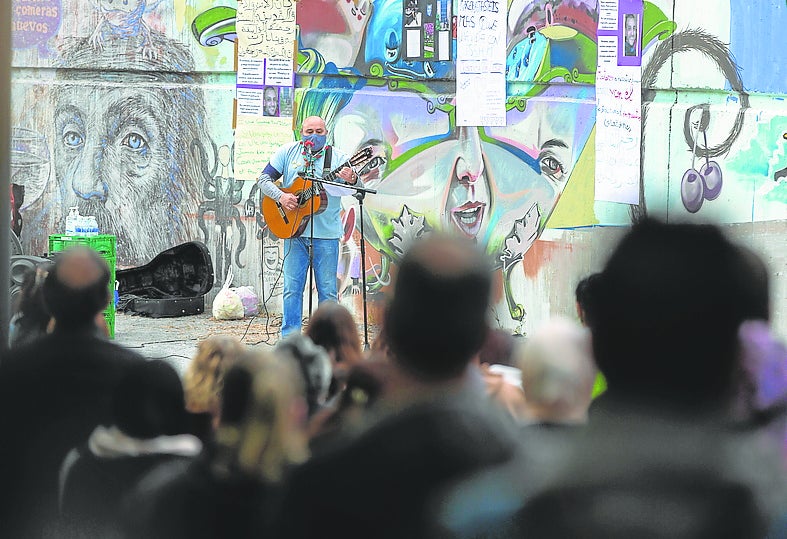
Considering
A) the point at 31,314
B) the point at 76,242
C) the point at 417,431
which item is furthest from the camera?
the point at 76,242

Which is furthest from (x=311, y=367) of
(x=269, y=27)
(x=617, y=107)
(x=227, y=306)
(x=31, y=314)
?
(x=269, y=27)

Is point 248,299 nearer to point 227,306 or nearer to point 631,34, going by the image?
point 227,306

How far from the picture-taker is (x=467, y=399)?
2137 millimetres

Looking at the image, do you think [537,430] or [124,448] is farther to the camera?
[124,448]

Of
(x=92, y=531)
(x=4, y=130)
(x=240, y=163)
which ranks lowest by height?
(x=92, y=531)

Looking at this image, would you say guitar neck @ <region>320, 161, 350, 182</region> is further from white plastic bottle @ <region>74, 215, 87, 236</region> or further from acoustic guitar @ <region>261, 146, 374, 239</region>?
white plastic bottle @ <region>74, 215, 87, 236</region>

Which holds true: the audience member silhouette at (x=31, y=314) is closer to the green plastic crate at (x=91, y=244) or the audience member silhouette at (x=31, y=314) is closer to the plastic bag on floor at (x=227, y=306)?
the green plastic crate at (x=91, y=244)

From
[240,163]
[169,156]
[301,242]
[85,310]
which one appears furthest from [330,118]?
[85,310]

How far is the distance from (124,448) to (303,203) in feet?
17.4

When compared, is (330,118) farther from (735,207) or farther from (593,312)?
(593,312)

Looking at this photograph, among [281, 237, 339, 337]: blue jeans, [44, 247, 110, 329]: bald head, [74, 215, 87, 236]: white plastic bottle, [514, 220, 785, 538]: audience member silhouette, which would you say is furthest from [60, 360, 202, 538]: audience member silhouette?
[74, 215, 87, 236]: white plastic bottle

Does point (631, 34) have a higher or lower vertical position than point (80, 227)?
higher

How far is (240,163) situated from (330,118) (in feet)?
3.31

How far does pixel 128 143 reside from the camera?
1034 cm
